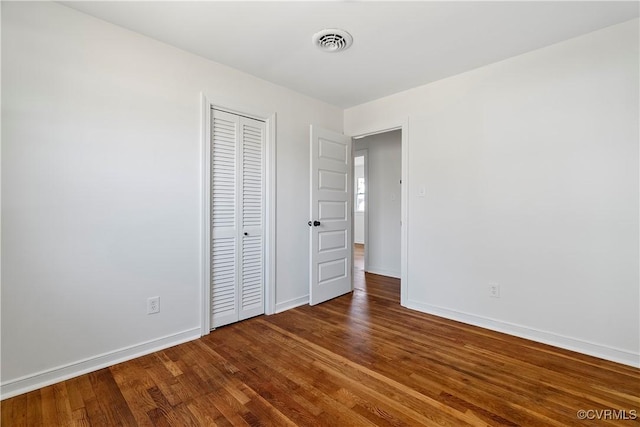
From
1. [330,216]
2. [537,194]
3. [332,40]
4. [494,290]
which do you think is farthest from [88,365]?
[537,194]

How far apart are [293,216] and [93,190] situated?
179cm

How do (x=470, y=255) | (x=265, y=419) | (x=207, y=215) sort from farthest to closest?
(x=470, y=255), (x=207, y=215), (x=265, y=419)

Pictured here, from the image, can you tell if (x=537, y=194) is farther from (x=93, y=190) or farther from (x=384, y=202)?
(x=93, y=190)

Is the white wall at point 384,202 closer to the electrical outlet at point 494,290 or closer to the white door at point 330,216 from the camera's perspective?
the white door at point 330,216

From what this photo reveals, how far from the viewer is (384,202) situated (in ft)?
15.8

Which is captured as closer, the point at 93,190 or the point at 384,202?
the point at 93,190

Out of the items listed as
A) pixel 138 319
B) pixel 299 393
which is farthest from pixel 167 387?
pixel 299 393

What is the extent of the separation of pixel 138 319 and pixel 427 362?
2.17 meters

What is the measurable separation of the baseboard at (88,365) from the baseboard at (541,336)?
2.39 metres

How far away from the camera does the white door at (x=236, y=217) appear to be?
262 centimetres

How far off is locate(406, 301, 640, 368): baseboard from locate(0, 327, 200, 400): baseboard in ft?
7.85

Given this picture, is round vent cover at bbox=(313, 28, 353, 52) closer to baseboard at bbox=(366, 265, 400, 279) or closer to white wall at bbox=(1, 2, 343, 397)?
white wall at bbox=(1, 2, 343, 397)

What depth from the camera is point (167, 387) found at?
1.79 metres

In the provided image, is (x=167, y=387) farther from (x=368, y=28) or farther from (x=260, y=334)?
(x=368, y=28)
